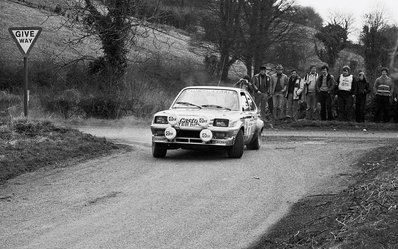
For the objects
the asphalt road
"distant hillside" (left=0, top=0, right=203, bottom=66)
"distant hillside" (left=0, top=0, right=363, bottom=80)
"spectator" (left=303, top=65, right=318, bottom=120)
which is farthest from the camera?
"distant hillside" (left=0, top=0, right=363, bottom=80)

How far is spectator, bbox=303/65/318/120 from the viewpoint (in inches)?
936

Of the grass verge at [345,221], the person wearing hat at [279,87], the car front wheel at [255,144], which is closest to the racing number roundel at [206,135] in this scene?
the car front wheel at [255,144]

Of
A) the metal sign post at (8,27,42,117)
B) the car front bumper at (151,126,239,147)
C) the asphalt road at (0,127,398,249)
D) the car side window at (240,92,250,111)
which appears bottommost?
the asphalt road at (0,127,398,249)

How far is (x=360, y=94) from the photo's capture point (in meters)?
23.5

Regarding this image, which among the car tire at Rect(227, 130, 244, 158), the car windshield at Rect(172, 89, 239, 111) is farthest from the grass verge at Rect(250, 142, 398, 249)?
the car windshield at Rect(172, 89, 239, 111)

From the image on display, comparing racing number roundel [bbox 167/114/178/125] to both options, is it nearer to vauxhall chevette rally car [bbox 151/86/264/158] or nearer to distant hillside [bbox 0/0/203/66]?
vauxhall chevette rally car [bbox 151/86/264/158]

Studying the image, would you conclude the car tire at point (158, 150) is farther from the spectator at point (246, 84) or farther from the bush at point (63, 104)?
the bush at point (63, 104)

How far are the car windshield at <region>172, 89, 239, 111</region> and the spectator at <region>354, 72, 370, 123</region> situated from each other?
8.79 metres

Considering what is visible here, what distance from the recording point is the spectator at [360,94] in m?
23.4

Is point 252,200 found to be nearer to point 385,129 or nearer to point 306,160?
point 306,160

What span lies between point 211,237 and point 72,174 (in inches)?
192

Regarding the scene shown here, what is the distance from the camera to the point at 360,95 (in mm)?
23609

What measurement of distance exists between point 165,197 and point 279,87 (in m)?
15.0

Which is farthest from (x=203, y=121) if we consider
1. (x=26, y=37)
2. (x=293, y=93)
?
(x=293, y=93)
